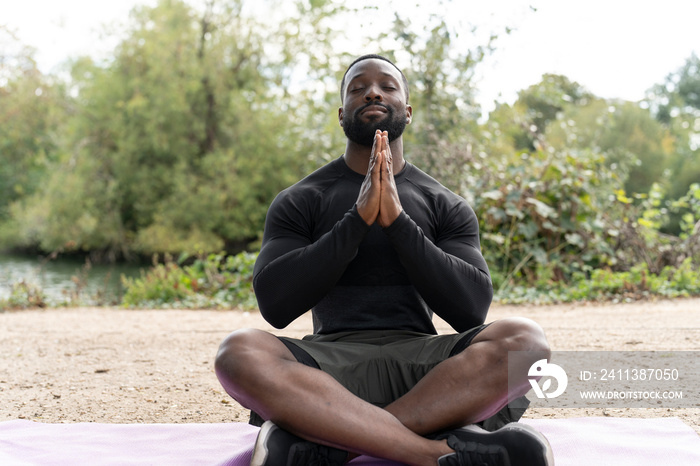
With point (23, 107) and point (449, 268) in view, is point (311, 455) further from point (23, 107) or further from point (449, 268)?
point (23, 107)

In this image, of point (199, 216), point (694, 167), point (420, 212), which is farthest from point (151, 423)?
point (694, 167)

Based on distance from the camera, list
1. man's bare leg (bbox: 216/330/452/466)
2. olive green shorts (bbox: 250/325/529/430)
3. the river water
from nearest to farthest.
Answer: man's bare leg (bbox: 216/330/452/466)
olive green shorts (bbox: 250/325/529/430)
the river water

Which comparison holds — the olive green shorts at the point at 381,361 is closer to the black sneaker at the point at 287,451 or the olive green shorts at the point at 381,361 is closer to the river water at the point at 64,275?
the black sneaker at the point at 287,451

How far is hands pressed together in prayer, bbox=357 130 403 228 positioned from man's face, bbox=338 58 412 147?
0.30m

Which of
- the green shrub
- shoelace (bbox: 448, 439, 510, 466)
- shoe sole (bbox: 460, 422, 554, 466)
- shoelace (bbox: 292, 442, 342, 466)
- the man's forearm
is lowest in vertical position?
the green shrub

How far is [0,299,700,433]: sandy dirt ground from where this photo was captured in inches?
123

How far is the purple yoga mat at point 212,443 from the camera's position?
2254 mm

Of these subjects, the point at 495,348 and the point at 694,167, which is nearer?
the point at 495,348

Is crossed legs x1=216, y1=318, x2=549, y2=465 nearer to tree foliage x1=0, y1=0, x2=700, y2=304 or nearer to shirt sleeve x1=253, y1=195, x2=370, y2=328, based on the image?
shirt sleeve x1=253, y1=195, x2=370, y2=328

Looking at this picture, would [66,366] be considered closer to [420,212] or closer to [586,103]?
[420,212]

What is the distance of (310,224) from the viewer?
97.9 inches

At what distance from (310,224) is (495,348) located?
0.83 metres

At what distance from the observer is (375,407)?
2.04m

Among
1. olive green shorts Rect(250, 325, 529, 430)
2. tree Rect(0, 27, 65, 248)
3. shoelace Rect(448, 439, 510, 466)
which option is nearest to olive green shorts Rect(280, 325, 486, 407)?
olive green shorts Rect(250, 325, 529, 430)
